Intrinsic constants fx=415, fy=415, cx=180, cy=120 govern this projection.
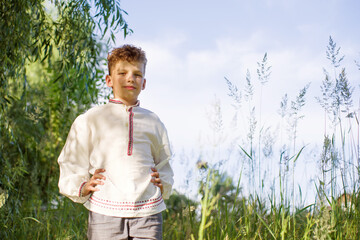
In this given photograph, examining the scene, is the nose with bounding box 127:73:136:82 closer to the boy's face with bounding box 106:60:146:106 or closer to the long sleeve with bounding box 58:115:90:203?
the boy's face with bounding box 106:60:146:106

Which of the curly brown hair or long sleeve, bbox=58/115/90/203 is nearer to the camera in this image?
long sleeve, bbox=58/115/90/203

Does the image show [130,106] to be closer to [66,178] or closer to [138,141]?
[138,141]

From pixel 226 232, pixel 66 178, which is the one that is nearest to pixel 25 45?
pixel 66 178

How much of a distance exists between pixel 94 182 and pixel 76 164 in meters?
0.18

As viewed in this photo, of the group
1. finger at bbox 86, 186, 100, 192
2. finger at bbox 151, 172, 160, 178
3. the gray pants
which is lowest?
the gray pants

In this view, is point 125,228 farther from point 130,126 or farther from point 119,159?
point 130,126

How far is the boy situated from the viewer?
2.10 m

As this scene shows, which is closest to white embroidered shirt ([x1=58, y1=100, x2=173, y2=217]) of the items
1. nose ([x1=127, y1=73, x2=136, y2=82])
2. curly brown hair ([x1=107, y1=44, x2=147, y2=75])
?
nose ([x1=127, y1=73, x2=136, y2=82])

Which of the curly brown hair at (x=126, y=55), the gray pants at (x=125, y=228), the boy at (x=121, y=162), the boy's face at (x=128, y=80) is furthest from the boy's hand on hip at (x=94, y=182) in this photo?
the curly brown hair at (x=126, y=55)

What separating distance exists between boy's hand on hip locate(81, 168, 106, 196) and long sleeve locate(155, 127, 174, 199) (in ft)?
1.07

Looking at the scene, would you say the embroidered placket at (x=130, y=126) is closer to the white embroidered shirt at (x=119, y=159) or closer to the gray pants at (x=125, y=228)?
the white embroidered shirt at (x=119, y=159)

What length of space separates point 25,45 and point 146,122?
5.73 ft

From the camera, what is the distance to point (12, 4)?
3342 millimetres

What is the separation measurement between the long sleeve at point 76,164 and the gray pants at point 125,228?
174 millimetres
